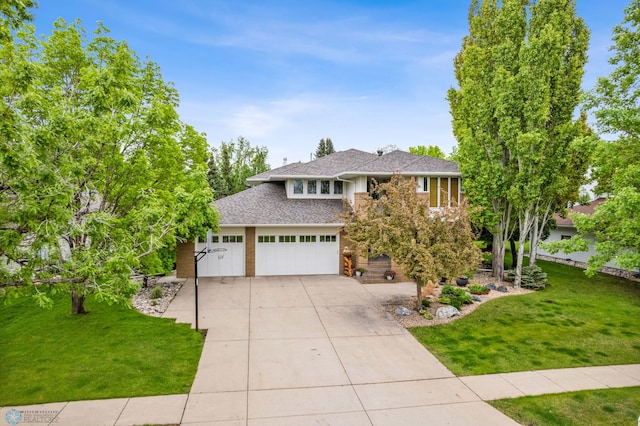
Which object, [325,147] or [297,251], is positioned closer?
[297,251]

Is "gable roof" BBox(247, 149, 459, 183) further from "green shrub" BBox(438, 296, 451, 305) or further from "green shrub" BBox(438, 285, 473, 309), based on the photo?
"green shrub" BBox(438, 296, 451, 305)

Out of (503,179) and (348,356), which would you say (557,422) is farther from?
(503,179)

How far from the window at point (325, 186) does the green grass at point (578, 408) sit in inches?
603

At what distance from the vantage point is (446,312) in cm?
1252

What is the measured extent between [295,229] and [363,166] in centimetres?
513

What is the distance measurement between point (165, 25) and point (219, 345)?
42.4 feet

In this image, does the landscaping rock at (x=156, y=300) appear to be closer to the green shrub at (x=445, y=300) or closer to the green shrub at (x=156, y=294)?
the green shrub at (x=156, y=294)

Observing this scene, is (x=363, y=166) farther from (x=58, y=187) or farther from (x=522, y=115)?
(x=58, y=187)

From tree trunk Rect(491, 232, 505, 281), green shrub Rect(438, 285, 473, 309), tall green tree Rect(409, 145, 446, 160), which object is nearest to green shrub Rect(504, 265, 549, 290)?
tree trunk Rect(491, 232, 505, 281)

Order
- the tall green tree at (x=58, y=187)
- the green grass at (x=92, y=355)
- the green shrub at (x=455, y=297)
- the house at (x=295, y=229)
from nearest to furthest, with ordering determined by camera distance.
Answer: the tall green tree at (x=58, y=187) → the green grass at (x=92, y=355) → the green shrub at (x=455, y=297) → the house at (x=295, y=229)

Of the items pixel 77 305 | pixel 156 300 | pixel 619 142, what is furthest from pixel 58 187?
pixel 619 142

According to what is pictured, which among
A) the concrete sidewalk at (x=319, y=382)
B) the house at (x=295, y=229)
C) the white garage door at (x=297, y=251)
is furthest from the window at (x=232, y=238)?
the concrete sidewalk at (x=319, y=382)

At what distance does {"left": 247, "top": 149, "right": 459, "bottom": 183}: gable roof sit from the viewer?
719 inches

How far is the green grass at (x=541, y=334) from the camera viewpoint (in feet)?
30.3
